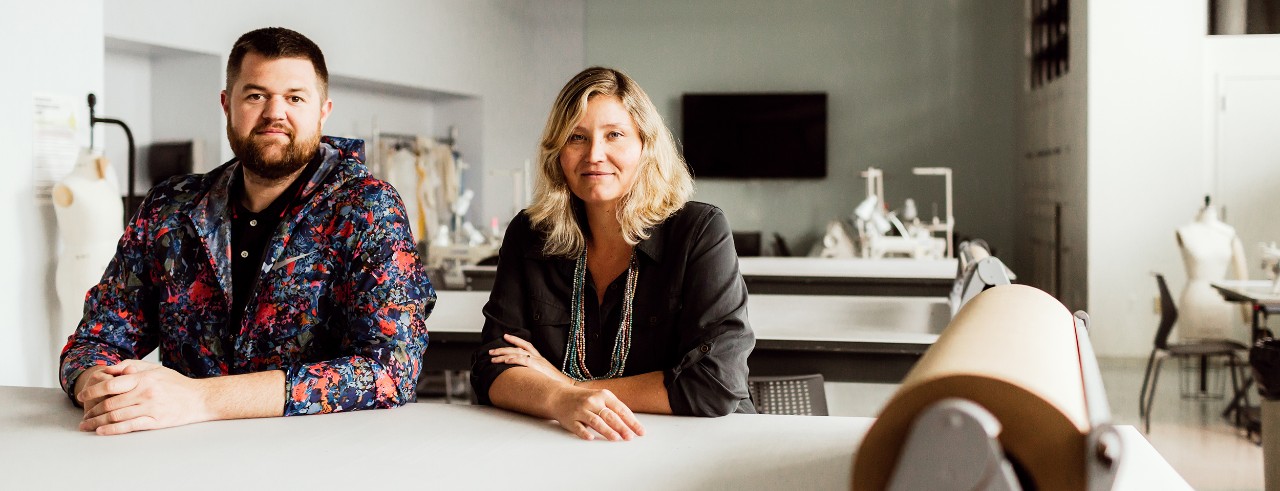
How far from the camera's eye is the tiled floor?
3.85 metres

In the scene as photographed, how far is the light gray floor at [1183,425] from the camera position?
3.85m

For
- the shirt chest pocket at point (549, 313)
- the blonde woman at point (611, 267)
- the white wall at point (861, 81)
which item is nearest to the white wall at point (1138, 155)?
the white wall at point (861, 81)

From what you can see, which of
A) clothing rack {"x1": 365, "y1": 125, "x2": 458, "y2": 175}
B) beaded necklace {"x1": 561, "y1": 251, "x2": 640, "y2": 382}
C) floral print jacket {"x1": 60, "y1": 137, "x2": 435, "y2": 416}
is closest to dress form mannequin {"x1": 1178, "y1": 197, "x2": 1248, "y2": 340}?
beaded necklace {"x1": 561, "y1": 251, "x2": 640, "y2": 382}

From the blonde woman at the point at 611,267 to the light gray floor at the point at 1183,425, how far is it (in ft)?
4.28

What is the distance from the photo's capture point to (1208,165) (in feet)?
23.7

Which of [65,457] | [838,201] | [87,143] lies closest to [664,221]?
[65,457]

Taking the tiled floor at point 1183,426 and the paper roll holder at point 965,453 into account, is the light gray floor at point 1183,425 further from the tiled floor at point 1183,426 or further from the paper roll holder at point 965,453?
the paper roll holder at point 965,453

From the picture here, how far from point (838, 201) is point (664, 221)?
28.5 ft

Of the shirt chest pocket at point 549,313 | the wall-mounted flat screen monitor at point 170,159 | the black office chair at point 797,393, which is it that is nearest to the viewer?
the shirt chest pocket at point 549,313

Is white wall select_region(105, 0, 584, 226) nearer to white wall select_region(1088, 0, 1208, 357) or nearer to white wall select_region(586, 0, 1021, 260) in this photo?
white wall select_region(586, 0, 1021, 260)

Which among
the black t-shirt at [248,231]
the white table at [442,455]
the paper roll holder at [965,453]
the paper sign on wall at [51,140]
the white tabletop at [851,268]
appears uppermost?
the paper sign on wall at [51,140]

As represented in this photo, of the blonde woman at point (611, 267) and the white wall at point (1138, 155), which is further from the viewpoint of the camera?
the white wall at point (1138, 155)

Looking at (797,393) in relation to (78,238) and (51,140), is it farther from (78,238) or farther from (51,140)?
(51,140)

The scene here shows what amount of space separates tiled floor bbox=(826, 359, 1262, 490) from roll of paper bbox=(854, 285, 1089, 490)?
2261 millimetres
